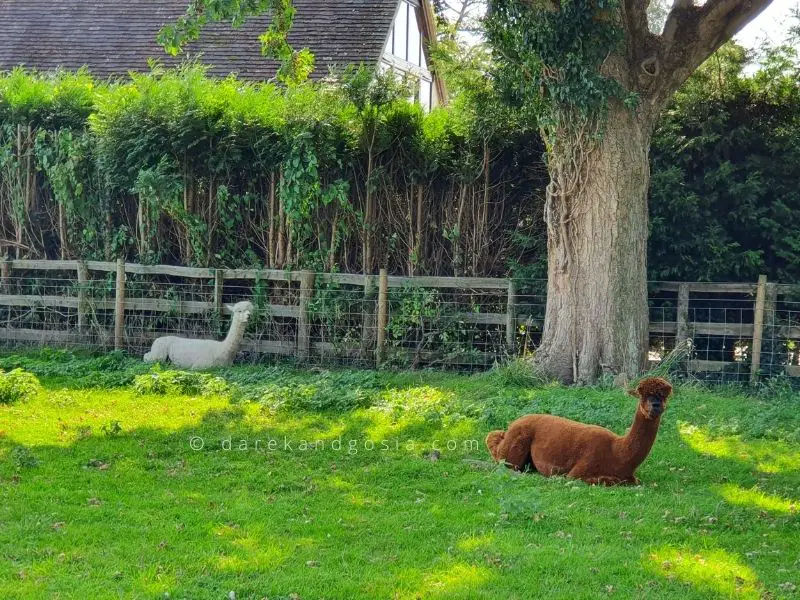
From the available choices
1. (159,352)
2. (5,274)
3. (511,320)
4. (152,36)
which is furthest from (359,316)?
(152,36)

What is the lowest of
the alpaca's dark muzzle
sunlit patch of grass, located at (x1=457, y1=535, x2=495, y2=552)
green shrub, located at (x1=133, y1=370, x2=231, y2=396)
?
sunlit patch of grass, located at (x1=457, y1=535, x2=495, y2=552)

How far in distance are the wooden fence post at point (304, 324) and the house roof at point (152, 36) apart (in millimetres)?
9946

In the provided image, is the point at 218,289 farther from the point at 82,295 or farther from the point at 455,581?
the point at 455,581

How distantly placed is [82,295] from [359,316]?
4690 mm

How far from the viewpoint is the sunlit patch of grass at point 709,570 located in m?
5.59

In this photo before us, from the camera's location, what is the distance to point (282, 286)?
15.3m

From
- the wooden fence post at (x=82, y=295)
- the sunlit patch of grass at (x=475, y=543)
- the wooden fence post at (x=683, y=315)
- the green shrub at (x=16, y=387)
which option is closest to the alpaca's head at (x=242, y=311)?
the wooden fence post at (x=82, y=295)

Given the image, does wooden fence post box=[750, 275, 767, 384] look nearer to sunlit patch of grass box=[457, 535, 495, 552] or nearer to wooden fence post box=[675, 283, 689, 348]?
wooden fence post box=[675, 283, 689, 348]

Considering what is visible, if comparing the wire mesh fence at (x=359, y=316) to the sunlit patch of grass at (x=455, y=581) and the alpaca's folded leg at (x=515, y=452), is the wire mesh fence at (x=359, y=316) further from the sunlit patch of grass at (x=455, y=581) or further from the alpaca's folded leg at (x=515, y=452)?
the sunlit patch of grass at (x=455, y=581)

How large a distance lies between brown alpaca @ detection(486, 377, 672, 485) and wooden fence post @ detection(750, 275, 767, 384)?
216 inches

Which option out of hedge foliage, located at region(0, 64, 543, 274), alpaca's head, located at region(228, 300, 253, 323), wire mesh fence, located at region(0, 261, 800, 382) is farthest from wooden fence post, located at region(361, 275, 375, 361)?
alpaca's head, located at region(228, 300, 253, 323)

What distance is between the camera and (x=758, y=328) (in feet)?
42.2

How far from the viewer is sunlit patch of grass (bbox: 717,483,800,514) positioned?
7355 millimetres

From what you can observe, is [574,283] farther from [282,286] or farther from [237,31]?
[237,31]
